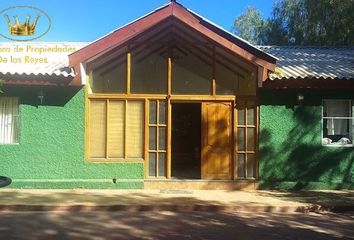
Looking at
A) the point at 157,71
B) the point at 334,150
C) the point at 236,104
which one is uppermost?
the point at 157,71

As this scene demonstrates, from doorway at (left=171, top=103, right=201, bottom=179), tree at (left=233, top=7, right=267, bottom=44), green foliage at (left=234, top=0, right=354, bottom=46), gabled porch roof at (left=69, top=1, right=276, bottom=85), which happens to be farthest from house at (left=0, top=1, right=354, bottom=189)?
tree at (left=233, top=7, right=267, bottom=44)

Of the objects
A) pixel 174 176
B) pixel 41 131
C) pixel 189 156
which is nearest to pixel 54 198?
pixel 41 131

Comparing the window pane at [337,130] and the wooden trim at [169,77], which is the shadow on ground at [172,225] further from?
the wooden trim at [169,77]

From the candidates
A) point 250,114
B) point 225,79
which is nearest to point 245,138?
point 250,114

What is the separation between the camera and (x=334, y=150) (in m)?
13.4

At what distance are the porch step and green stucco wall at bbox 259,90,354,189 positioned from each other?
433mm

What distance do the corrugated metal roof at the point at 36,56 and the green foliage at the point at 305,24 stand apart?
45.0 ft

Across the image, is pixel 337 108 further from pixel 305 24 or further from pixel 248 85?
pixel 305 24

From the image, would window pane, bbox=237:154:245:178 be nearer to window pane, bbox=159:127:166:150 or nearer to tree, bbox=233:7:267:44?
window pane, bbox=159:127:166:150

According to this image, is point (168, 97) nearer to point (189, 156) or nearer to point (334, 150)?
point (334, 150)

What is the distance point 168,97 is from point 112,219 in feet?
14.7

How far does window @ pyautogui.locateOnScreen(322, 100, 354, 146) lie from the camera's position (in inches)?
531

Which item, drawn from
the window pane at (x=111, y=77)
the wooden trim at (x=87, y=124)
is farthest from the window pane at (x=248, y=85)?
the wooden trim at (x=87, y=124)

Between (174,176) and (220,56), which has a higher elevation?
(220,56)
